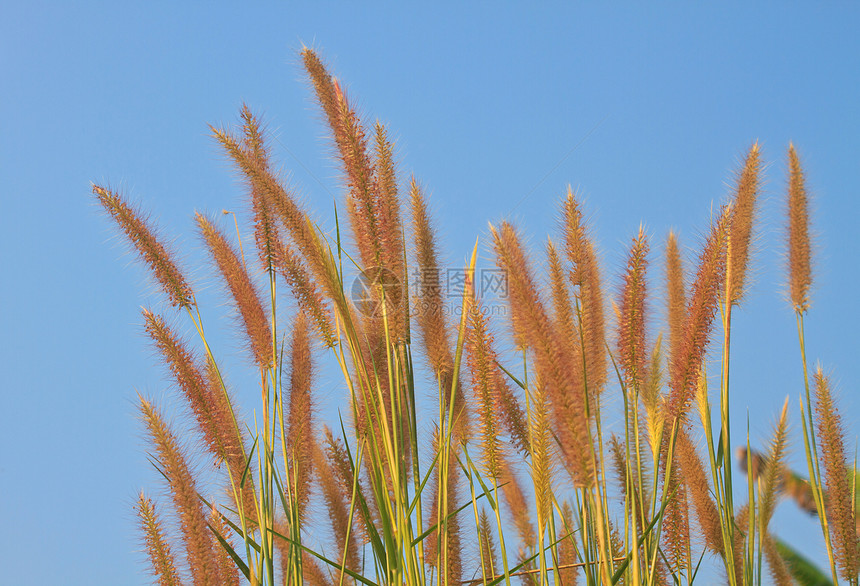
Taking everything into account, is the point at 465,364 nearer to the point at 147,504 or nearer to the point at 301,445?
the point at 301,445

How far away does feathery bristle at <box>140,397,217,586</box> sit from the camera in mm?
2484

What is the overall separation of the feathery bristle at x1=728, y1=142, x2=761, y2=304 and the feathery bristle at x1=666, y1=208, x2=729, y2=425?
8cm

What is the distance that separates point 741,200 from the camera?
2.85 metres

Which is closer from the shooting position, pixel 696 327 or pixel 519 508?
pixel 696 327

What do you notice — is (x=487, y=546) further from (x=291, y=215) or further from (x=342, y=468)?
(x=291, y=215)

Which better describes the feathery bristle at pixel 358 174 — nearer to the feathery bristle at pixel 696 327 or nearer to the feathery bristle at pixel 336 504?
the feathery bristle at pixel 336 504

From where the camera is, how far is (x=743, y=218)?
2.80 meters

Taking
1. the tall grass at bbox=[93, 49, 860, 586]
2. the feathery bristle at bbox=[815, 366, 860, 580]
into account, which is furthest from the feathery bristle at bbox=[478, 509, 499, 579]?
the feathery bristle at bbox=[815, 366, 860, 580]

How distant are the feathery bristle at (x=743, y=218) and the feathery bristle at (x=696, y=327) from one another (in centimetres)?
8

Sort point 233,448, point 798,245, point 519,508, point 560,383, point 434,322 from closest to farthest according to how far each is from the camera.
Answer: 1. point 560,383
2. point 434,322
3. point 233,448
4. point 519,508
5. point 798,245

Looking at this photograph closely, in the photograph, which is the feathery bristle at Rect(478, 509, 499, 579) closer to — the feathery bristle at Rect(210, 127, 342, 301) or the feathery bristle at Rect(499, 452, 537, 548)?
the feathery bristle at Rect(499, 452, 537, 548)

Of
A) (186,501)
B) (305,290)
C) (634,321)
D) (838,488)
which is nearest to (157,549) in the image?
(186,501)

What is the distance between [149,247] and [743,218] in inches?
89.8

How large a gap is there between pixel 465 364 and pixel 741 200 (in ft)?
4.17
